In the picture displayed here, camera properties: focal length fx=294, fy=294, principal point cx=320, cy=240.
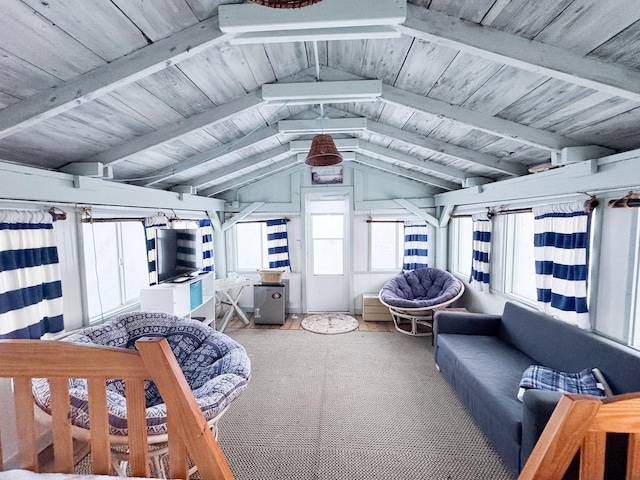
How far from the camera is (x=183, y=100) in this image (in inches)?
82.4

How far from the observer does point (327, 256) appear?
5535 mm

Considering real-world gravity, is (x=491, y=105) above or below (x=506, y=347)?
above

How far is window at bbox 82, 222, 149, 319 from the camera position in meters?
2.88

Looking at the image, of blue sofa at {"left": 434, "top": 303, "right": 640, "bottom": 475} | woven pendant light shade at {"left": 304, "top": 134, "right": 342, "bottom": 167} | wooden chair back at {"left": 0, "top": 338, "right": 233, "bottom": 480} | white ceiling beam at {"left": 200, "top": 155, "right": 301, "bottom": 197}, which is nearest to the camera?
wooden chair back at {"left": 0, "top": 338, "right": 233, "bottom": 480}

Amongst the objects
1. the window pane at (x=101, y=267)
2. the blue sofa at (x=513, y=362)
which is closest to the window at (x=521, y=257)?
the blue sofa at (x=513, y=362)

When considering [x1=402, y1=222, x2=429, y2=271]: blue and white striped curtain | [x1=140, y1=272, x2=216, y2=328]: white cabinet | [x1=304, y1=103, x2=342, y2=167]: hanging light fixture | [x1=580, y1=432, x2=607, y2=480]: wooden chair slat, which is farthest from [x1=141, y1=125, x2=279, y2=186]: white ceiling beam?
[x1=580, y1=432, x2=607, y2=480]: wooden chair slat

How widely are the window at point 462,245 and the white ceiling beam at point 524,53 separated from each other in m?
3.26

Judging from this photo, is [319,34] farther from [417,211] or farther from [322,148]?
[417,211]

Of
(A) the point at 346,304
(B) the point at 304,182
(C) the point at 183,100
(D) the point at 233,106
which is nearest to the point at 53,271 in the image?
(C) the point at 183,100

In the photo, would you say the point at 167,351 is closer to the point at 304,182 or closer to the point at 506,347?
the point at 506,347

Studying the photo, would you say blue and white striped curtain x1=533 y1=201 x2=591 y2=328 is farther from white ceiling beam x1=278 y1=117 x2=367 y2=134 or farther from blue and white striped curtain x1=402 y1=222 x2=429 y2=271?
blue and white striped curtain x1=402 y1=222 x2=429 y2=271

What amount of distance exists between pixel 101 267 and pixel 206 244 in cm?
182

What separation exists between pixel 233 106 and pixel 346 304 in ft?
13.5

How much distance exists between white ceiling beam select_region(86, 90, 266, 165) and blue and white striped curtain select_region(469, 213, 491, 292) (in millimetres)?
3100
